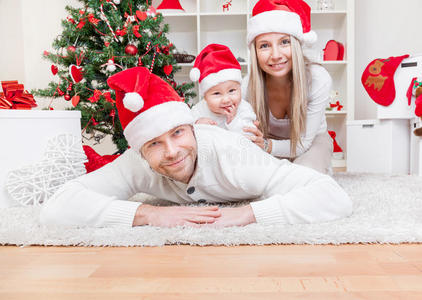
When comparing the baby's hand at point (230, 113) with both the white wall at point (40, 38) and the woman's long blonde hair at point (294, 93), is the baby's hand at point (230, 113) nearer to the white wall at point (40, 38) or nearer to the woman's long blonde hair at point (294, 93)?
the woman's long blonde hair at point (294, 93)

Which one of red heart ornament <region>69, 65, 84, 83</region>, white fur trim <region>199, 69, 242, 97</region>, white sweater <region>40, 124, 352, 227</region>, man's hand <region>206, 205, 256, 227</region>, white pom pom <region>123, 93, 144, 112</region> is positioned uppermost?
red heart ornament <region>69, 65, 84, 83</region>

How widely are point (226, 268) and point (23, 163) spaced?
119cm

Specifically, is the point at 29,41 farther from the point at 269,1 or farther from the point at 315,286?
the point at 315,286

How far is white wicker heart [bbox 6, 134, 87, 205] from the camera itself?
148cm

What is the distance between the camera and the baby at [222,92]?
1551mm

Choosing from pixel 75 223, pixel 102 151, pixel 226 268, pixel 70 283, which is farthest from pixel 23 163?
pixel 102 151

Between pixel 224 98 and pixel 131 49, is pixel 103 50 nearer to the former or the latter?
pixel 131 49

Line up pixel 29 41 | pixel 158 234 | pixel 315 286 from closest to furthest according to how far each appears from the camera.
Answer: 1. pixel 315 286
2. pixel 158 234
3. pixel 29 41

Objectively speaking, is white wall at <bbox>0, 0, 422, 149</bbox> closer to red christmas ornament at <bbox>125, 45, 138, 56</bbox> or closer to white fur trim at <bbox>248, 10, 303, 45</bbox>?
red christmas ornament at <bbox>125, 45, 138, 56</bbox>

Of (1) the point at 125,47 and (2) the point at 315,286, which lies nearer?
(2) the point at 315,286

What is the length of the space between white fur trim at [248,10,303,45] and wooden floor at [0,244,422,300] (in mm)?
1025

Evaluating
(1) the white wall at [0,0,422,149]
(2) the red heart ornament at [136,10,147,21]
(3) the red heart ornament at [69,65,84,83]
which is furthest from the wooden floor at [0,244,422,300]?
(1) the white wall at [0,0,422,149]

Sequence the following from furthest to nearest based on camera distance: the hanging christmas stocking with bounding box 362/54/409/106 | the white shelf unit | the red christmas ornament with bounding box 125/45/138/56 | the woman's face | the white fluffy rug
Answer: the white shelf unit, the hanging christmas stocking with bounding box 362/54/409/106, the red christmas ornament with bounding box 125/45/138/56, the woman's face, the white fluffy rug

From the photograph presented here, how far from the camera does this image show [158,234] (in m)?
0.99
